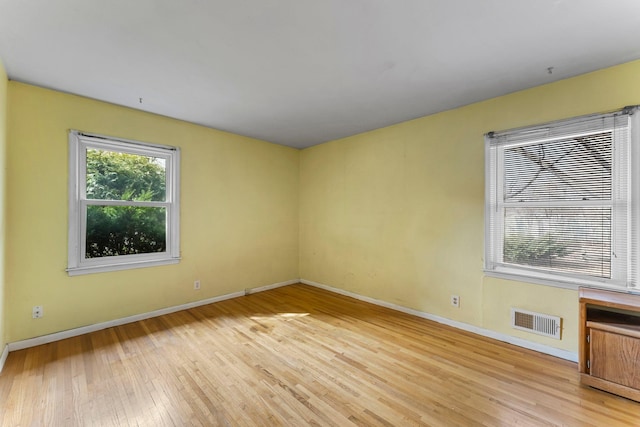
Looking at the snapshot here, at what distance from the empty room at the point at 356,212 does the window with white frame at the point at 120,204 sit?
22 mm

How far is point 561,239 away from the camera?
2467 mm

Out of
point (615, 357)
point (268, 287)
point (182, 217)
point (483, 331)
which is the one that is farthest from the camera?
point (268, 287)

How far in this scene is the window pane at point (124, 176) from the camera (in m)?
2.96

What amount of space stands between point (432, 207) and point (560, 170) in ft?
3.94

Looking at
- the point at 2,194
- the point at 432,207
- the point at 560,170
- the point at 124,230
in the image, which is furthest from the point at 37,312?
the point at 560,170

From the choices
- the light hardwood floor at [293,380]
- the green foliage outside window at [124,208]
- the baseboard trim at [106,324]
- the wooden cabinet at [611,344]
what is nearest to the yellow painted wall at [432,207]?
the wooden cabinet at [611,344]

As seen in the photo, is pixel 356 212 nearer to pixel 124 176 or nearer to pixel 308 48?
pixel 308 48

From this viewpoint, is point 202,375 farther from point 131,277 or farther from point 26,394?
point 131,277

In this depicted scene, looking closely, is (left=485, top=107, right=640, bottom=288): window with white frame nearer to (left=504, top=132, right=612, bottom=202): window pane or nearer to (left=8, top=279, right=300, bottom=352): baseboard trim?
(left=504, top=132, right=612, bottom=202): window pane

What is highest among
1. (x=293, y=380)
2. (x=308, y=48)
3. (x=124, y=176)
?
(x=308, y=48)

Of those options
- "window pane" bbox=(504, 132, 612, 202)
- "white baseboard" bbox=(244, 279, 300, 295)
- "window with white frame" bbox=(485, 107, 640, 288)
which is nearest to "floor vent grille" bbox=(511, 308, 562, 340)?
"window with white frame" bbox=(485, 107, 640, 288)

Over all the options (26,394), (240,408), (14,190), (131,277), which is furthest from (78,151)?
(240,408)

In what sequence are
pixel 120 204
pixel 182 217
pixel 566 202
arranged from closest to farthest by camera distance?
pixel 566 202 → pixel 120 204 → pixel 182 217

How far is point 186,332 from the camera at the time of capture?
2.92 meters
